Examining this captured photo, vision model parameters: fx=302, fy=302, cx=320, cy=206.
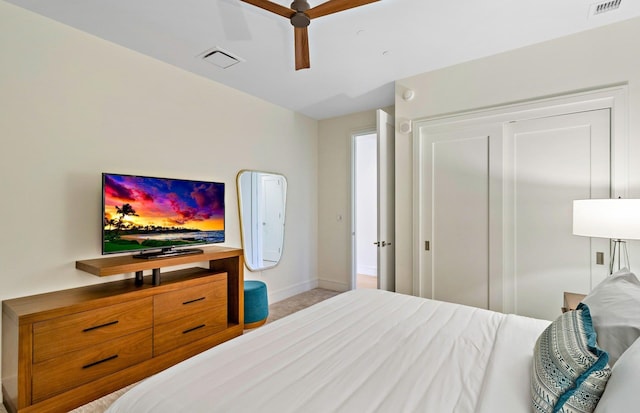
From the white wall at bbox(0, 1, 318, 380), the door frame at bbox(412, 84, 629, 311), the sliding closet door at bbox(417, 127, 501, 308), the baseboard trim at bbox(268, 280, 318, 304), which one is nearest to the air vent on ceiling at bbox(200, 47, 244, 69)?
the white wall at bbox(0, 1, 318, 380)

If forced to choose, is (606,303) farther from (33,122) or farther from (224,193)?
(33,122)

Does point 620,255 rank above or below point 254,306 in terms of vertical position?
above

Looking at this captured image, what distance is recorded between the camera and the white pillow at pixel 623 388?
2.33ft

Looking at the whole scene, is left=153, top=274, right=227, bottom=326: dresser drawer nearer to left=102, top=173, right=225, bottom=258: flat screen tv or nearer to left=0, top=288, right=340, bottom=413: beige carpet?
left=102, top=173, right=225, bottom=258: flat screen tv

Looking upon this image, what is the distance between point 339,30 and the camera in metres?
2.44

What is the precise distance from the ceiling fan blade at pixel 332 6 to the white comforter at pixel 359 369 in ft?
6.00

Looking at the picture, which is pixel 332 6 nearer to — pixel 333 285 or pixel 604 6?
pixel 604 6

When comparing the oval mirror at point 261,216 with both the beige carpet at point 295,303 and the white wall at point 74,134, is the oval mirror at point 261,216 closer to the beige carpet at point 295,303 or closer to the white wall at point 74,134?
the white wall at point 74,134

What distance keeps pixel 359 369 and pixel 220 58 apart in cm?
285

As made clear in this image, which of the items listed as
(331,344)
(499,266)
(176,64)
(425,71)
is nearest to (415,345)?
(331,344)

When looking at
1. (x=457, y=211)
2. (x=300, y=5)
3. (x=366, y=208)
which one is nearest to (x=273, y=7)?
(x=300, y=5)

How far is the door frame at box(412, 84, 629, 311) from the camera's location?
7.82 ft

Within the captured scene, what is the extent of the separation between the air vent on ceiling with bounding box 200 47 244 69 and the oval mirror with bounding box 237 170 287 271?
1.23 meters

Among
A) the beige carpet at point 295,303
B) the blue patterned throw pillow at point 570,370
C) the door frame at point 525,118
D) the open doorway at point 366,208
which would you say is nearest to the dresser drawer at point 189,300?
the beige carpet at point 295,303
